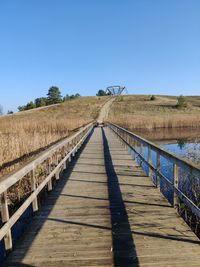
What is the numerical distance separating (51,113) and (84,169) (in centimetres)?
6418

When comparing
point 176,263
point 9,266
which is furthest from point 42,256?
point 176,263

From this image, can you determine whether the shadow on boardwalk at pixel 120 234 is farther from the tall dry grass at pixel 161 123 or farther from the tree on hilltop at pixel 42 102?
the tree on hilltop at pixel 42 102

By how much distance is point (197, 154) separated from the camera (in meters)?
11.1

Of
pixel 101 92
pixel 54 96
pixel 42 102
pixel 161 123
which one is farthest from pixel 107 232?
pixel 101 92

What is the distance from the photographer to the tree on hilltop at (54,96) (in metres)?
115

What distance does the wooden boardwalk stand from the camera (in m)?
3.39

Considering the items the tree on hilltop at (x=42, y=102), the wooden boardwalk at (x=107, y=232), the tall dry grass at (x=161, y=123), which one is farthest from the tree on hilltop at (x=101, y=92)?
the wooden boardwalk at (x=107, y=232)

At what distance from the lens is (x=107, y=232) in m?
4.18

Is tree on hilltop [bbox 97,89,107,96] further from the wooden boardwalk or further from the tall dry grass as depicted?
the wooden boardwalk

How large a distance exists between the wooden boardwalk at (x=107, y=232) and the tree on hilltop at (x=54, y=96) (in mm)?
110171

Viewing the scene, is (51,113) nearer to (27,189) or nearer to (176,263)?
(27,189)

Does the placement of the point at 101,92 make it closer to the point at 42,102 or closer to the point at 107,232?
the point at 42,102

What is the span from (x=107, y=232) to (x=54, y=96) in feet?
373

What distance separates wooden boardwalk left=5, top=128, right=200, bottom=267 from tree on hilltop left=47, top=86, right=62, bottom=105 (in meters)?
110
